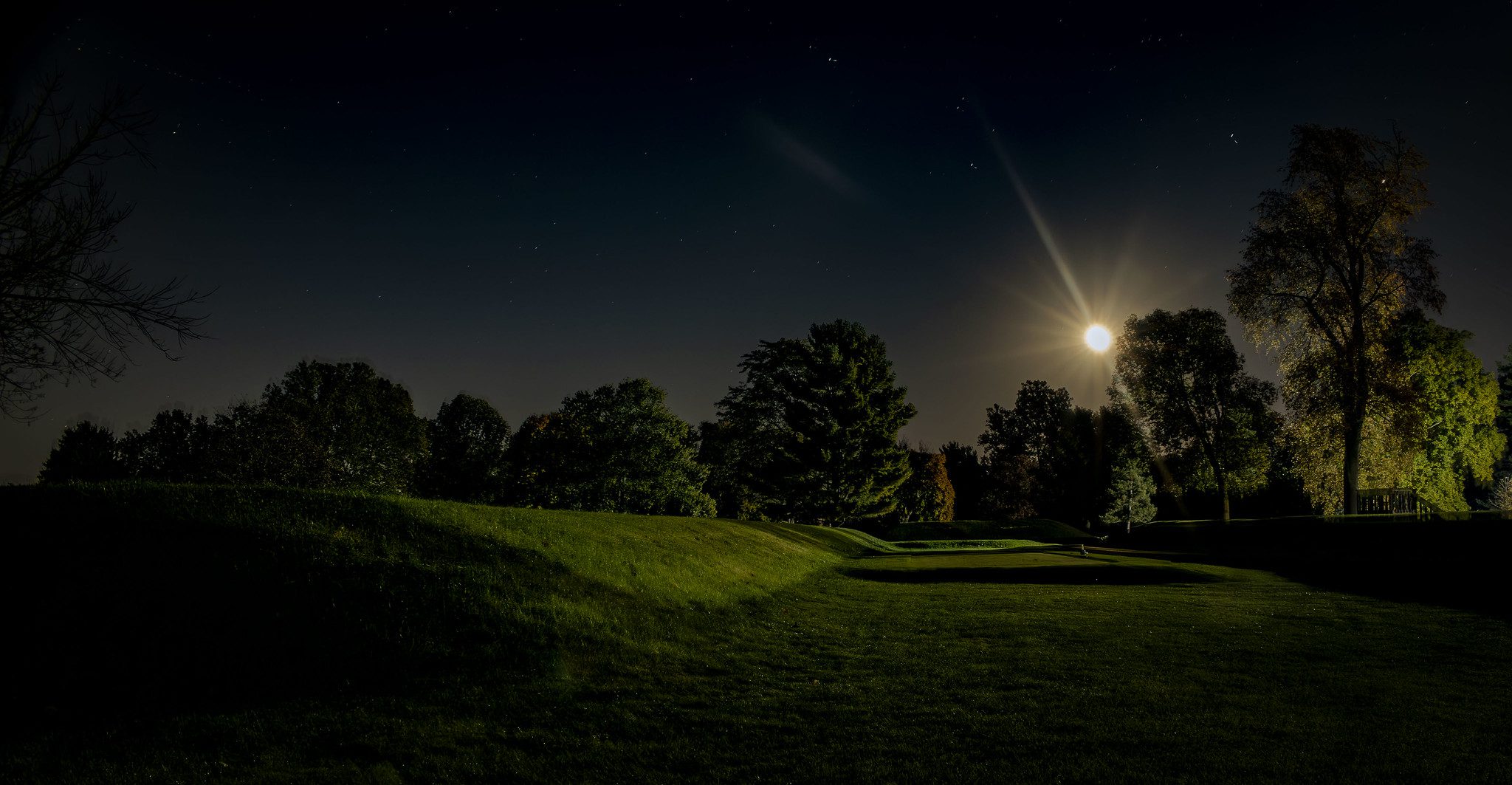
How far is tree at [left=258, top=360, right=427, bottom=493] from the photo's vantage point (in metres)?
46.7

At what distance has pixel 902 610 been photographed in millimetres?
17000

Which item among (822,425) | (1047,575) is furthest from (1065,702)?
(822,425)

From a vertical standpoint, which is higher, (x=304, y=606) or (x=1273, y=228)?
(x=1273, y=228)

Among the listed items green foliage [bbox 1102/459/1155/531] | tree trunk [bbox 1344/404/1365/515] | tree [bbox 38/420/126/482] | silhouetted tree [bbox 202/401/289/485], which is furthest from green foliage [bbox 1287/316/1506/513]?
tree [bbox 38/420/126/482]

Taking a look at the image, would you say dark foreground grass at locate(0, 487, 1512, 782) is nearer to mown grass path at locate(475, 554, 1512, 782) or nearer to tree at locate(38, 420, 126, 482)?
mown grass path at locate(475, 554, 1512, 782)

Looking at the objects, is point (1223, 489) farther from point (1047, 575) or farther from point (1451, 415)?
point (1047, 575)

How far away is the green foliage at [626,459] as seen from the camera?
5241 cm

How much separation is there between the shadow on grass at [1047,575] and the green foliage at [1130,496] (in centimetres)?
4638

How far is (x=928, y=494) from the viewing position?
8669 centimetres

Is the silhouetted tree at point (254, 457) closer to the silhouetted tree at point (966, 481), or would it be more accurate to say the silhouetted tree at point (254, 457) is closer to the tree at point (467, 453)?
the tree at point (467, 453)

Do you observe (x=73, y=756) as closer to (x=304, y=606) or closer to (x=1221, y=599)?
(x=304, y=606)

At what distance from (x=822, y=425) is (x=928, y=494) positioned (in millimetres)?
33006

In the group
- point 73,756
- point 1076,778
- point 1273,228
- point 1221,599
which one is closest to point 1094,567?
point 1221,599

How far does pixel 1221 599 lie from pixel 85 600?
24.7 metres
